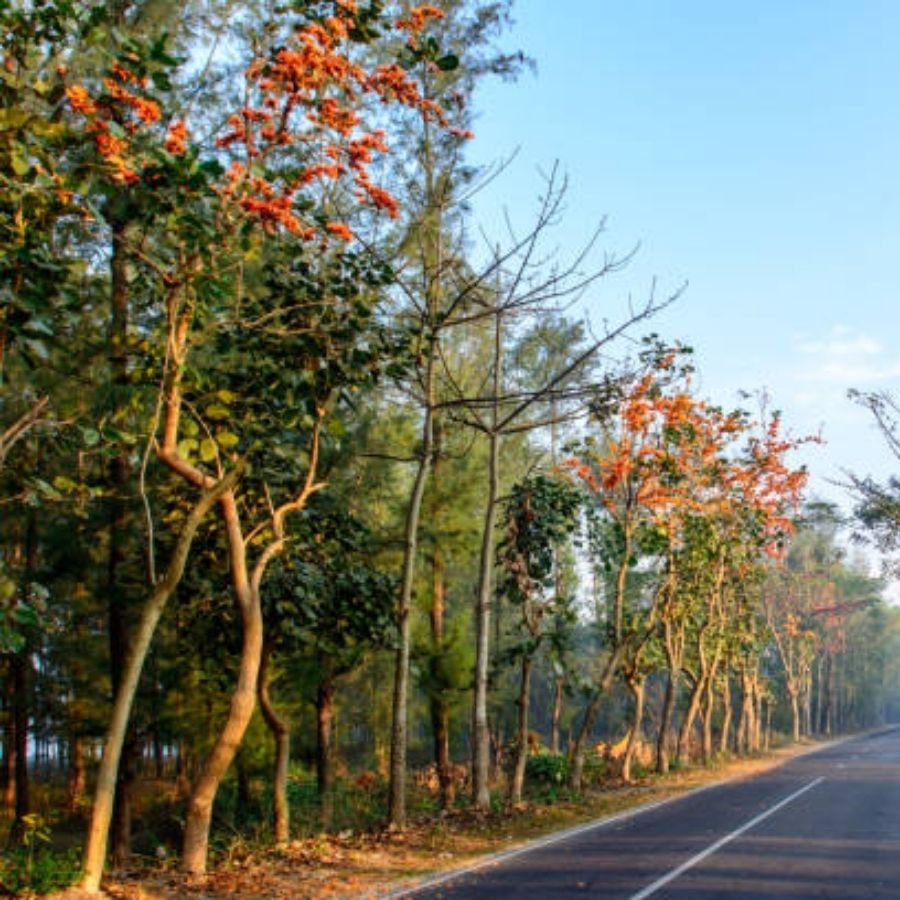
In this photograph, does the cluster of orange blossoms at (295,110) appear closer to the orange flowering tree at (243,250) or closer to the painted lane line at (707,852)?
the orange flowering tree at (243,250)

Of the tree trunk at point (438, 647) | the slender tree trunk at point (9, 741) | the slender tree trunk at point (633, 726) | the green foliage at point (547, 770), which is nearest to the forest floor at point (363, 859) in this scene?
the tree trunk at point (438, 647)

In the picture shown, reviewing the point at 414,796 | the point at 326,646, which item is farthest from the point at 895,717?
the point at 326,646

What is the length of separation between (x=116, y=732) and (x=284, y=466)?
4426mm

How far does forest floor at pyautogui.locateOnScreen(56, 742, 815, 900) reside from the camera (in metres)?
9.31

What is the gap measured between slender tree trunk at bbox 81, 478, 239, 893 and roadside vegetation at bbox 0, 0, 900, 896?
4cm

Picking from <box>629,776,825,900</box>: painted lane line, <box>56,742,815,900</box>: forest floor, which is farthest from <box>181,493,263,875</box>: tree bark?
A: <box>629,776,825,900</box>: painted lane line

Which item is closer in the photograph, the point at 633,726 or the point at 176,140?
the point at 176,140

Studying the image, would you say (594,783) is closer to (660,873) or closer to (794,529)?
(794,529)

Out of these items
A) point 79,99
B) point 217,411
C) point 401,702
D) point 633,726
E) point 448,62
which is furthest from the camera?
point 633,726

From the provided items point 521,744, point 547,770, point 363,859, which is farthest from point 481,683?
point 547,770

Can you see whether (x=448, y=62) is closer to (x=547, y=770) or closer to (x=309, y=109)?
(x=309, y=109)

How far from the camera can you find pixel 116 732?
8.70m

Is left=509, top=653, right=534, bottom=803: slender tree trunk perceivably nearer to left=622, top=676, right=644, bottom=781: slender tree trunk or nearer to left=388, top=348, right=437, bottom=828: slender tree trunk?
left=388, top=348, right=437, bottom=828: slender tree trunk

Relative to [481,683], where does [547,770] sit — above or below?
below
